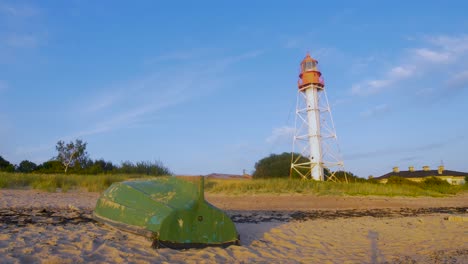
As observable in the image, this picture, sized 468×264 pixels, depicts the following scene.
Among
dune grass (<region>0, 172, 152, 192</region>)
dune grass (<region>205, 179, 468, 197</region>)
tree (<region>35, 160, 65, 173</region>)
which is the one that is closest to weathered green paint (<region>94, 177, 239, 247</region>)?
dune grass (<region>0, 172, 152, 192</region>)

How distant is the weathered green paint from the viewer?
4.61 m

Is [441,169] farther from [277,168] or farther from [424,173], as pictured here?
[277,168]

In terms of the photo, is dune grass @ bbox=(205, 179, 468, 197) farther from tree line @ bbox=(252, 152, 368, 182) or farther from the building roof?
the building roof

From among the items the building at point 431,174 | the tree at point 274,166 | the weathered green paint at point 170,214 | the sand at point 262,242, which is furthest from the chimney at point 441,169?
the weathered green paint at point 170,214

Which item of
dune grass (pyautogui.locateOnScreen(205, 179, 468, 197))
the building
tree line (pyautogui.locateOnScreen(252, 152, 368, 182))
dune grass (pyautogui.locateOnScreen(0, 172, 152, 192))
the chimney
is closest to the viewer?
dune grass (pyautogui.locateOnScreen(0, 172, 152, 192))

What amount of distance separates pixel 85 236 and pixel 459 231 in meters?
7.19

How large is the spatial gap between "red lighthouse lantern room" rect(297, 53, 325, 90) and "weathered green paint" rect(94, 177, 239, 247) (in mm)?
25013

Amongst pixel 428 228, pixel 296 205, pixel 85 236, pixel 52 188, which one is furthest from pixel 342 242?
pixel 52 188

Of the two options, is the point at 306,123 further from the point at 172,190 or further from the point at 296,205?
the point at 172,190

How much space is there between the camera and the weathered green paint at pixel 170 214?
15.1 feet

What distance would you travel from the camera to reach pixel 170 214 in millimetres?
4613

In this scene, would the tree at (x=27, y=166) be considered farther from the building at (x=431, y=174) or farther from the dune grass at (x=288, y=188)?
the building at (x=431, y=174)

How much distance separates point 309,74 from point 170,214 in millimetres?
26343

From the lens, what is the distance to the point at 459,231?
7.45 m
